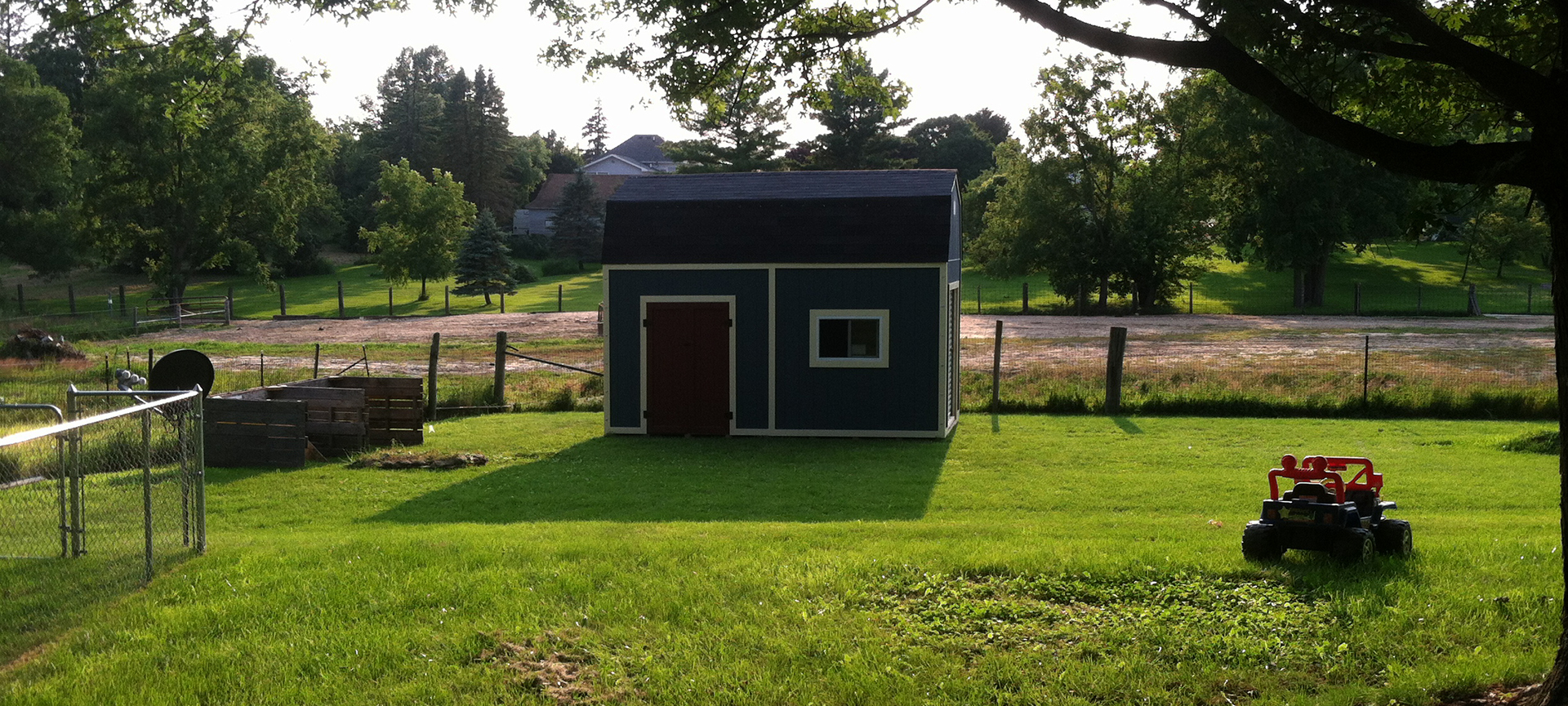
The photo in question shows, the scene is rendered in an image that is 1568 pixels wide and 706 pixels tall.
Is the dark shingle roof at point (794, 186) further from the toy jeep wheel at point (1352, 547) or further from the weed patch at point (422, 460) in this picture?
the toy jeep wheel at point (1352, 547)

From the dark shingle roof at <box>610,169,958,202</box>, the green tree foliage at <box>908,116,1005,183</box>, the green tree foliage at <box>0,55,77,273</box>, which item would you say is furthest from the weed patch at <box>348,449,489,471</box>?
the green tree foliage at <box>908,116,1005,183</box>

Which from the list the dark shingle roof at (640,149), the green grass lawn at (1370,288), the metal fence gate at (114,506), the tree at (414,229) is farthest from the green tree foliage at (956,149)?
the metal fence gate at (114,506)

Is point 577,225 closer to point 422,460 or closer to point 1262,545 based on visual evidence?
point 422,460

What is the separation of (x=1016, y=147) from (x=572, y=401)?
128 ft

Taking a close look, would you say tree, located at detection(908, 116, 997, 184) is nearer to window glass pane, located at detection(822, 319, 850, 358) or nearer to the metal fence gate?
window glass pane, located at detection(822, 319, 850, 358)

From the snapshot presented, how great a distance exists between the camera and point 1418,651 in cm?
611

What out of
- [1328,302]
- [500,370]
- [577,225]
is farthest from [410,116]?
[500,370]

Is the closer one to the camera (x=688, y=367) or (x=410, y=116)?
(x=688, y=367)

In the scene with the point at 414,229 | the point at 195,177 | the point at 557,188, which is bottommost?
the point at 414,229

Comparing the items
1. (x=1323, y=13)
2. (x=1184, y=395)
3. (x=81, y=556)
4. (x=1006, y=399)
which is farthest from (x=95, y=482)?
(x=1184, y=395)

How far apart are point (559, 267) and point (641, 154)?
51457 mm

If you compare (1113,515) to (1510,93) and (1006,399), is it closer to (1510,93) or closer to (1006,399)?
(1510,93)

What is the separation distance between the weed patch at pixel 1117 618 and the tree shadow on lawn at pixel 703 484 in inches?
156

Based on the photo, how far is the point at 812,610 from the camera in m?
6.95
